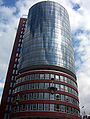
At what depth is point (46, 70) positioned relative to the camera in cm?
7075

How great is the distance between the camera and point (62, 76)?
235ft

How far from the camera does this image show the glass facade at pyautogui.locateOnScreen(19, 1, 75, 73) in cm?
7712

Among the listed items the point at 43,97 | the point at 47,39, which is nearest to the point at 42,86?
the point at 43,97

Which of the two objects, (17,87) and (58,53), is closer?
(17,87)

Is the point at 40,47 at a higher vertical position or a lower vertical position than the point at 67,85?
higher

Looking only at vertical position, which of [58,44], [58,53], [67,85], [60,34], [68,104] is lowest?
[68,104]

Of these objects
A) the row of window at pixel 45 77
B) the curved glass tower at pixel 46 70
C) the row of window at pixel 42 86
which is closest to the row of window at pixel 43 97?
the curved glass tower at pixel 46 70

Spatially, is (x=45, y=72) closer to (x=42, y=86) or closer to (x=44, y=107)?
(x=42, y=86)

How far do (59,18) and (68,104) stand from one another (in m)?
52.9

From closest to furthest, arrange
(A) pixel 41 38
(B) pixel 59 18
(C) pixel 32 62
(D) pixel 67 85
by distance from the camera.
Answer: (D) pixel 67 85 < (C) pixel 32 62 < (A) pixel 41 38 < (B) pixel 59 18

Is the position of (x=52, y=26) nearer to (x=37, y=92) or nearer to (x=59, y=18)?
(x=59, y=18)

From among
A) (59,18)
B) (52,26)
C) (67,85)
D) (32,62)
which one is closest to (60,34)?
(52,26)

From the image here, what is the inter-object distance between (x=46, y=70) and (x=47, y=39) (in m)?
19.4

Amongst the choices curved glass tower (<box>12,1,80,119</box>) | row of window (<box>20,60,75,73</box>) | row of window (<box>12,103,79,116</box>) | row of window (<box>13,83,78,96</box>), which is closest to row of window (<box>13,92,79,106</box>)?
curved glass tower (<box>12,1,80,119</box>)
